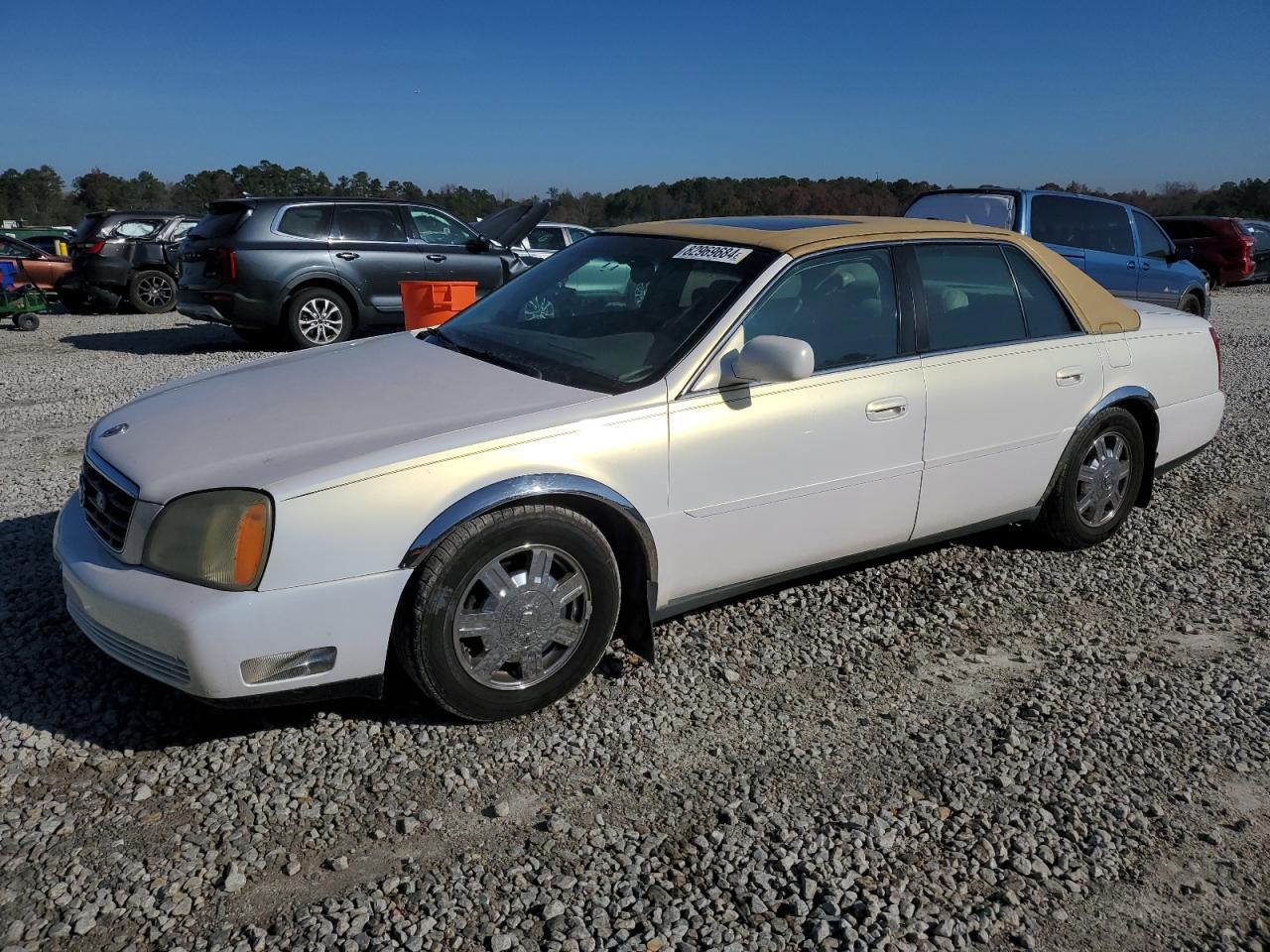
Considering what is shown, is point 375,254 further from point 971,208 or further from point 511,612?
point 511,612

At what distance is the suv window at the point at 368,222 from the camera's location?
11.4 metres

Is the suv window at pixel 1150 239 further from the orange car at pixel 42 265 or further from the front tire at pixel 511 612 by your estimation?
the orange car at pixel 42 265

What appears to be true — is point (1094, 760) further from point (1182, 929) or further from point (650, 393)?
point (650, 393)

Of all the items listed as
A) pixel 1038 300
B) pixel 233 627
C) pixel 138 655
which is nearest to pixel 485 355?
pixel 233 627

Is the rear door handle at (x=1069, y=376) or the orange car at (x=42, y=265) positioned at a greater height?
the rear door handle at (x=1069, y=376)

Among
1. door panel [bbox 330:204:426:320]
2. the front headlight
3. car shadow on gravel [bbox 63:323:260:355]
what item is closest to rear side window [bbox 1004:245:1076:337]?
the front headlight

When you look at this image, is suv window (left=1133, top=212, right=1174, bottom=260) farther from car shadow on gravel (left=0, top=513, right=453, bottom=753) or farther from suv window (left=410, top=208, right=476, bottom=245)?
car shadow on gravel (left=0, top=513, right=453, bottom=753)

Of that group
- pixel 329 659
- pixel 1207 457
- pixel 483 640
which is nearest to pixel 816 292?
pixel 483 640

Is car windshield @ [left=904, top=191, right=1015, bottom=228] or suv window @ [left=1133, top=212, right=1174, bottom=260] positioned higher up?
car windshield @ [left=904, top=191, right=1015, bottom=228]

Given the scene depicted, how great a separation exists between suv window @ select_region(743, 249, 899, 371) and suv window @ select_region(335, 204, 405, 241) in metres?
8.40

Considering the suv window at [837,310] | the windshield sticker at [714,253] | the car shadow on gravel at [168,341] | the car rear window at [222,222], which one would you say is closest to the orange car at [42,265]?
the car shadow on gravel at [168,341]

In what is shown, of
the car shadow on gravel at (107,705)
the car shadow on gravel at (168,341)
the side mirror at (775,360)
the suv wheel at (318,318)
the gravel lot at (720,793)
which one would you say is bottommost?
the car shadow on gravel at (168,341)

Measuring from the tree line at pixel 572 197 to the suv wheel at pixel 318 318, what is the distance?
478 inches

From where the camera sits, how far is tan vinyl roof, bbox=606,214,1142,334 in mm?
4113
